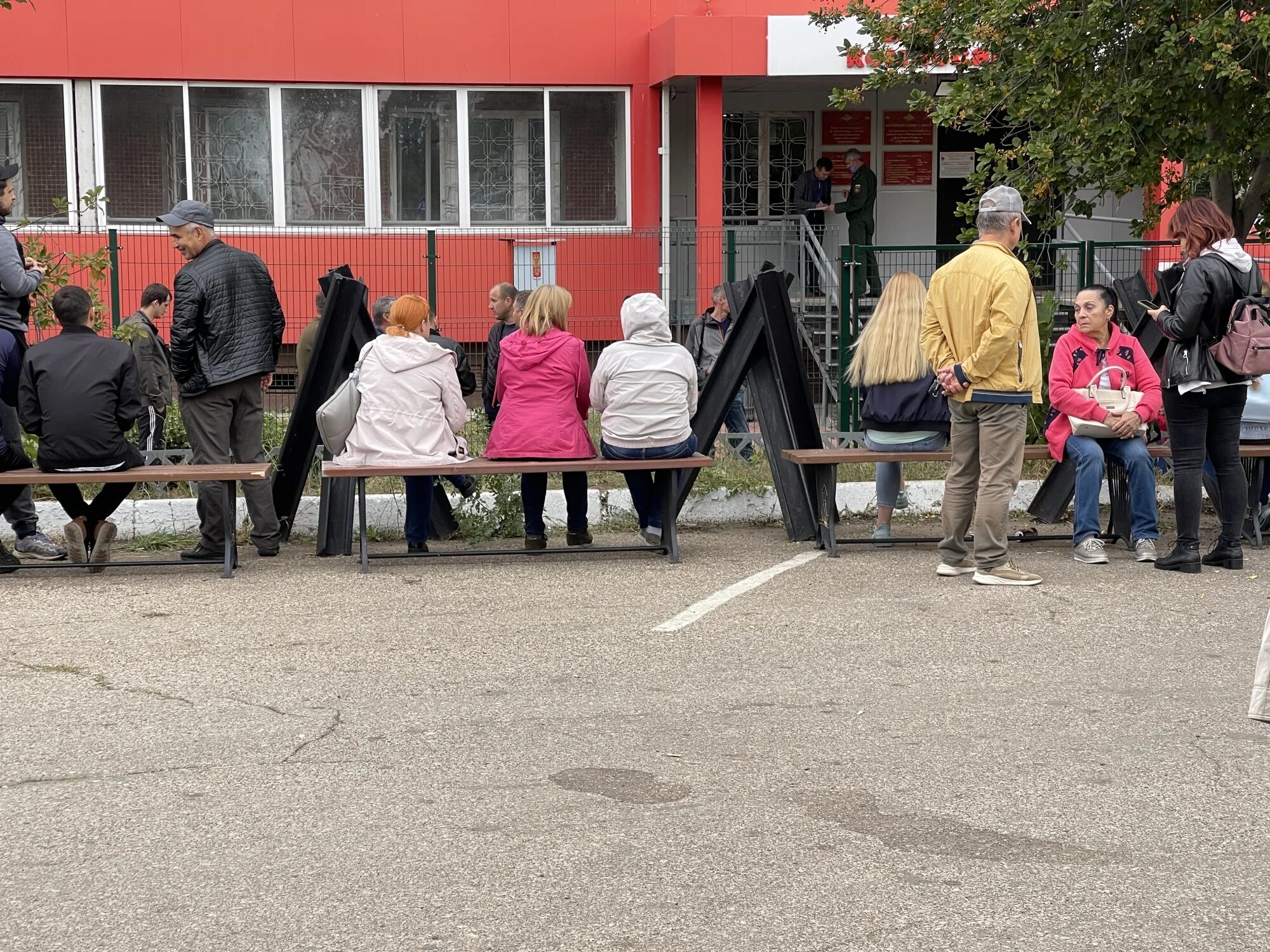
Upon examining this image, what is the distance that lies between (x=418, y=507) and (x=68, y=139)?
10.9 metres

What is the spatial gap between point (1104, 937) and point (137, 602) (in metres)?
5.54

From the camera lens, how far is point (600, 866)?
432cm

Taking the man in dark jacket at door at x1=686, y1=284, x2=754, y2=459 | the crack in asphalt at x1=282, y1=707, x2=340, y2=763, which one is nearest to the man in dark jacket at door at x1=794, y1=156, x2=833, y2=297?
the man in dark jacket at door at x1=686, y1=284, x2=754, y2=459

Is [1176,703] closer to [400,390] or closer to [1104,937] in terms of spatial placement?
Answer: [1104,937]

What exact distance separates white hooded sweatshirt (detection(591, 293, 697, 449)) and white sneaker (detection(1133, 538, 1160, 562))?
2.66m

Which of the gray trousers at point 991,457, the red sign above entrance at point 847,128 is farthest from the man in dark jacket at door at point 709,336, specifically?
the red sign above entrance at point 847,128

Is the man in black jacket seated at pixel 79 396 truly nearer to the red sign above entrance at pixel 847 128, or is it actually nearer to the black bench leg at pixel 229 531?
the black bench leg at pixel 229 531

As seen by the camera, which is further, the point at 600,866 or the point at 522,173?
the point at 522,173

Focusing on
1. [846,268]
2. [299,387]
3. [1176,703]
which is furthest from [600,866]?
[846,268]

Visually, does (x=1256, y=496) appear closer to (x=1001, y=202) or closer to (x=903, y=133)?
(x=1001, y=202)

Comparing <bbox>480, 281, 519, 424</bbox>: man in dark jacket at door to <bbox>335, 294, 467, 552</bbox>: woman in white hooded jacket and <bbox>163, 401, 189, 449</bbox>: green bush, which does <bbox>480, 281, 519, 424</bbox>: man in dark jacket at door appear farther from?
<bbox>163, 401, 189, 449</bbox>: green bush

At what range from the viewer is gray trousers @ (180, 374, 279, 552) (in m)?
9.05

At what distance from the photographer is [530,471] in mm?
8875

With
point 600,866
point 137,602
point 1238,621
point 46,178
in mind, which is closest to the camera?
point 600,866
